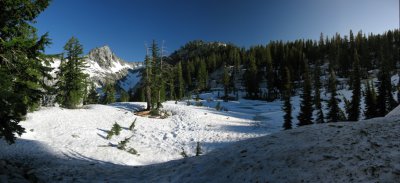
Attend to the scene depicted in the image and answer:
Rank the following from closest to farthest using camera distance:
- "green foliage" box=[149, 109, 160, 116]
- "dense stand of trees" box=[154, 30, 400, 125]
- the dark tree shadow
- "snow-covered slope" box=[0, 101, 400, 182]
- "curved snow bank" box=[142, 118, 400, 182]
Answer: "curved snow bank" box=[142, 118, 400, 182] < "snow-covered slope" box=[0, 101, 400, 182] < "green foliage" box=[149, 109, 160, 116] < the dark tree shadow < "dense stand of trees" box=[154, 30, 400, 125]

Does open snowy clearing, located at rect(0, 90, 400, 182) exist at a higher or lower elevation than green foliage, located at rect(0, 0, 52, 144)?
lower

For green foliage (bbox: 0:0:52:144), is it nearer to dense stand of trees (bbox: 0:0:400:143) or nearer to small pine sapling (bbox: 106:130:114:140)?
dense stand of trees (bbox: 0:0:400:143)

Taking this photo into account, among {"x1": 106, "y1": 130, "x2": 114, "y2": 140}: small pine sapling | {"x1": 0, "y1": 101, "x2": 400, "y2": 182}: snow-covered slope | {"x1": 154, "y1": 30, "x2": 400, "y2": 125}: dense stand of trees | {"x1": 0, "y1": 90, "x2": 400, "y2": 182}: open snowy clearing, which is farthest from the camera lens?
{"x1": 154, "y1": 30, "x2": 400, "y2": 125}: dense stand of trees

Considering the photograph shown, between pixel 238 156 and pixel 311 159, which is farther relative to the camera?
pixel 238 156

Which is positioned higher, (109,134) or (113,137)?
(109,134)

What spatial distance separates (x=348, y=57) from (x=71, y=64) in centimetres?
10272

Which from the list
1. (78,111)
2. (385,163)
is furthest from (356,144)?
(78,111)

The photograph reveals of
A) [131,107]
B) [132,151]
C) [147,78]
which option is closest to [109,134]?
[132,151]

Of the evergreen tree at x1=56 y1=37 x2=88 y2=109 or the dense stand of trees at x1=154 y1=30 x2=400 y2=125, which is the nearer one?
the evergreen tree at x1=56 y1=37 x2=88 y2=109

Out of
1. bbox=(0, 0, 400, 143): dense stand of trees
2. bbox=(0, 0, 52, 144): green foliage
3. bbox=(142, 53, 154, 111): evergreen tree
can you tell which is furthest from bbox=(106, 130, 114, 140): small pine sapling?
bbox=(142, 53, 154, 111): evergreen tree

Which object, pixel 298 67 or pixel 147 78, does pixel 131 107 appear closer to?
pixel 147 78

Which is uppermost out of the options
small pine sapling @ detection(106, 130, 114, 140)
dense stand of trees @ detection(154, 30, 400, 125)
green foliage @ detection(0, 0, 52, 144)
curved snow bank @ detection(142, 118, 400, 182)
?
dense stand of trees @ detection(154, 30, 400, 125)

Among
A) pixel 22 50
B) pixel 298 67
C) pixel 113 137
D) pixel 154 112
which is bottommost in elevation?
pixel 113 137

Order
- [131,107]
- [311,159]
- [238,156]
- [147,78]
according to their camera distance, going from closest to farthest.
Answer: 1. [311,159]
2. [238,156]
3. [147,78]
4. [131,107]
